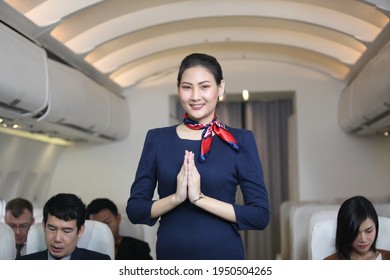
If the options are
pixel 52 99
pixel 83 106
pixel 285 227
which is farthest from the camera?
pixel 285 227

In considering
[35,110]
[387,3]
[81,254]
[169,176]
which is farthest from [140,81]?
[169,176]

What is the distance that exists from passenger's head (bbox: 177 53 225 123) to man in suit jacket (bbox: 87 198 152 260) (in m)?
2.91

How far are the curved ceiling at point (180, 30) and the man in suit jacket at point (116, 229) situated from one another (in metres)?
1.18

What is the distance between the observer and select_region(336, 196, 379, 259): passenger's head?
3.17 m

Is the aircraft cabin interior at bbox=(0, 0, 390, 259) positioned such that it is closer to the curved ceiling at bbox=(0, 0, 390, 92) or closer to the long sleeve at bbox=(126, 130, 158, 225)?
the curved ceiling at bbox=(0, 0, 390, 92)

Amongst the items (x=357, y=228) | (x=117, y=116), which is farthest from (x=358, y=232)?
(x=117, y=116)

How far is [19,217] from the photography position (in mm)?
4172

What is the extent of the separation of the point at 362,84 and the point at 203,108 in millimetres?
4202

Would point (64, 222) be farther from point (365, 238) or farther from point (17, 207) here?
point (365, 238)

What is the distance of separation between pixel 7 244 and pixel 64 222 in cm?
33

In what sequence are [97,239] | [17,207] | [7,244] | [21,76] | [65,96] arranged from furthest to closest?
[65,96] → [17,207] → [21,76] → [97,239] → [7,244]

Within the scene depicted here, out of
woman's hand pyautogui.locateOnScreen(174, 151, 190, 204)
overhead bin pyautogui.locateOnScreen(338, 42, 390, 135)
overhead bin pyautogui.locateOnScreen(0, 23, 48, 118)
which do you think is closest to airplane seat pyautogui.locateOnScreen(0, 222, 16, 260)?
overhead bin pyautogui.locateOnScreen(0, 23, 48, 118)

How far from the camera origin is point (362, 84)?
5.61m

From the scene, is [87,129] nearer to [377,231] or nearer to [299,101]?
[299,101]
